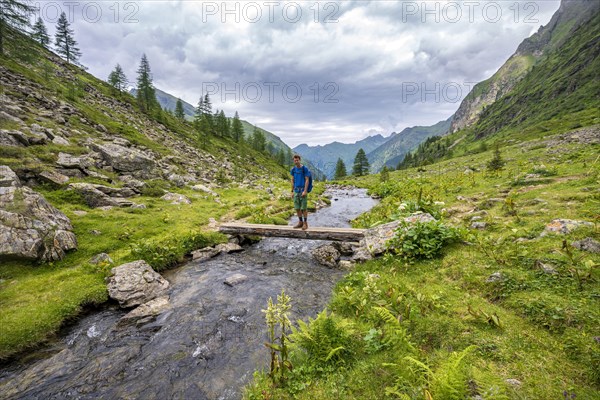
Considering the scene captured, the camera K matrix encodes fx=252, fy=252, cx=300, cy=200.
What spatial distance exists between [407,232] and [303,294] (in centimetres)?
500

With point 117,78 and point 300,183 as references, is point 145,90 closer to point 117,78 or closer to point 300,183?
point 117,78

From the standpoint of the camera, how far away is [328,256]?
13.6m

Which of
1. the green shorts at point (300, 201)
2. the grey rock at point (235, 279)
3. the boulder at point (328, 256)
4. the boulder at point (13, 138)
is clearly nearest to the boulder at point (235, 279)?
the grey rock at point (235, 279)

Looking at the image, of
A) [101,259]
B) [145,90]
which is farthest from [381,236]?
[145,90]

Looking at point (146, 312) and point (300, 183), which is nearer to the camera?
point (146, 312)

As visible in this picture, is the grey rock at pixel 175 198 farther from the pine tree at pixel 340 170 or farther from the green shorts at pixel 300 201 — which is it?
the pine tree at pixel 340 170

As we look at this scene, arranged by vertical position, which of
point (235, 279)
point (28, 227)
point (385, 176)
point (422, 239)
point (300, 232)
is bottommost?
point (235, 279)

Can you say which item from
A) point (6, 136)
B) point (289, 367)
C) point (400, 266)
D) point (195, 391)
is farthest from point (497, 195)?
point (6, 136)

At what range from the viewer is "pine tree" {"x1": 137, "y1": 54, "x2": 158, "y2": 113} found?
77875 millimetres

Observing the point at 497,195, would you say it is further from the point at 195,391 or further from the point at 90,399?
the point at 90,399

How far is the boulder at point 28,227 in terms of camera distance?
1048 cm

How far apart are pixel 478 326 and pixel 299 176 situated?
10431 mm

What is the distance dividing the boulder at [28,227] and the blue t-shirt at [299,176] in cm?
1171

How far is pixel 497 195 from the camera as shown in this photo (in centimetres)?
1566
